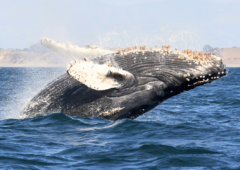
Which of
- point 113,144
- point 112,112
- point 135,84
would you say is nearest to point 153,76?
point 135,84

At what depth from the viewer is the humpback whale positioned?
27.2ft

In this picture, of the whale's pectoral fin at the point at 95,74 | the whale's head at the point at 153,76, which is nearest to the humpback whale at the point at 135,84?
the whale's head at the point at 153,76

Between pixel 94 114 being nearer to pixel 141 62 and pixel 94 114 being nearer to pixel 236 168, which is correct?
pixel 141 62

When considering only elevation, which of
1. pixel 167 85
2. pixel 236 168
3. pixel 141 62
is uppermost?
pixel 141 62

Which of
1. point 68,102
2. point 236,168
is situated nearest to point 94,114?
point 68,102

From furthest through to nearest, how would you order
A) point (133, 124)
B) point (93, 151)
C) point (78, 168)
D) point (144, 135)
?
point (133, 124)
point (144, 135)
point (93, 151)
point (78, 168)

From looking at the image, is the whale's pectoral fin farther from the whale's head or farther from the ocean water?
the ocean water

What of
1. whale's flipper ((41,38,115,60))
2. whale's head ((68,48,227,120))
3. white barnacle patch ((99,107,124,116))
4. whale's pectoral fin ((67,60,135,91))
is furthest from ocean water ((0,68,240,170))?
whale's flipper ((41,38,115,60))

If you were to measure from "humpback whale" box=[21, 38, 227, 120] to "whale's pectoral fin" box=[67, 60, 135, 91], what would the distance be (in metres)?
0.29

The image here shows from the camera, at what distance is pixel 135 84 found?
8.34m

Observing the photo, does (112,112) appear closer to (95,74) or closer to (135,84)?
(135,84)

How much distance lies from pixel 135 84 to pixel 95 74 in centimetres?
145

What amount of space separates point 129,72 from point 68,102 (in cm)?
194

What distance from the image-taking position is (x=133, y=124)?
Answer: 903 cm
